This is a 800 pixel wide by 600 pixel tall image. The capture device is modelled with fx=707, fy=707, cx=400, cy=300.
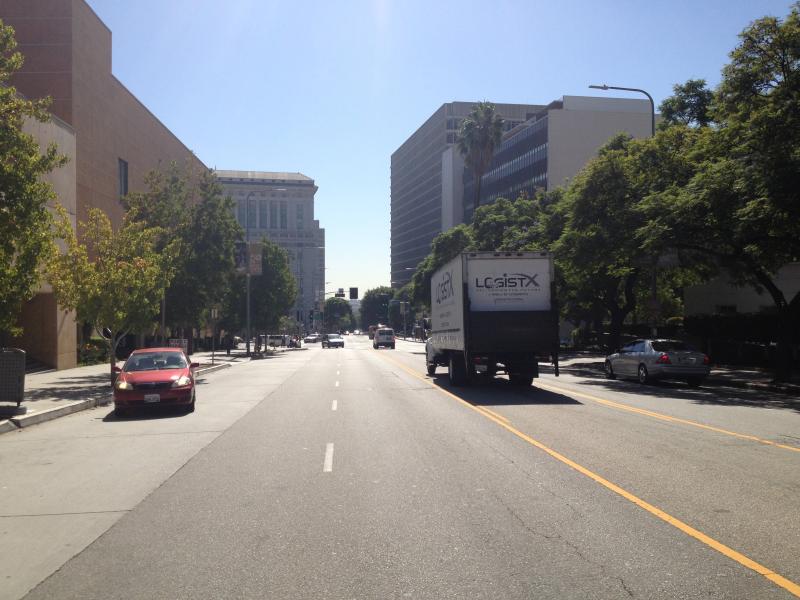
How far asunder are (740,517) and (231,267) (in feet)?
98.5

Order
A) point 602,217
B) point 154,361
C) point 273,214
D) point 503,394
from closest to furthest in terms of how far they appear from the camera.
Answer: point 154,361 → point 503,394 → point 602,217 → point 273,214

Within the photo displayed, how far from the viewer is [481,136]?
63.0 m

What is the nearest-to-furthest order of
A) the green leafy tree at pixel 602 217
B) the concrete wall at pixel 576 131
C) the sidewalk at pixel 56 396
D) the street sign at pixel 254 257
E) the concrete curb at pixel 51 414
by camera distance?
1. the concrete curb at pixel 51 414
2. the sidewalk at pixel 56 396
3. the green leafy tree at pixel 602 217
4. the street sign at pixel 254 257
5. the concrete wall at pixel 576 131

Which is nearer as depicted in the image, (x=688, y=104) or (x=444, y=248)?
(x=688, y=104)

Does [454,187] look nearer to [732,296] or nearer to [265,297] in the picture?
[265,297]

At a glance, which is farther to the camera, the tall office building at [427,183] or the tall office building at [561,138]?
the tall office building at [427,183]

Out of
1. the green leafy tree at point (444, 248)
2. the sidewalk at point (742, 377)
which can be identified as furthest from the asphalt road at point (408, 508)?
the green leafy tree at point (444, 248)

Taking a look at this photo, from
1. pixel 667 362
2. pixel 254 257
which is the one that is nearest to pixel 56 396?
pixel 667 362

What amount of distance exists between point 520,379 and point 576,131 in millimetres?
68703

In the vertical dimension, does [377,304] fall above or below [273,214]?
below

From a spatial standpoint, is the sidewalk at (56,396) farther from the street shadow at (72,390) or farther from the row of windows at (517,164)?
the row of windows at (517,164)

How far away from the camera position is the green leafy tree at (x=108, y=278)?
846 inches

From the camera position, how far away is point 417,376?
1119 inches

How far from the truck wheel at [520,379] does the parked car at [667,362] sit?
15.0 feet
